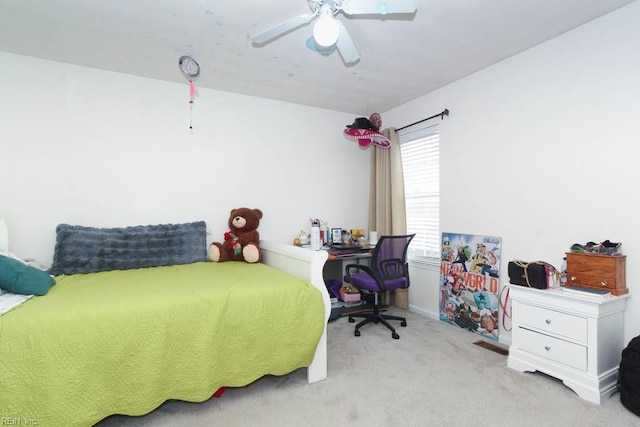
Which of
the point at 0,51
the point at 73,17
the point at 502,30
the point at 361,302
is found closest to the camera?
the point at 73,17

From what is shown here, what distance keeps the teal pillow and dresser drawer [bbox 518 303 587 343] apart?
3.06 metres

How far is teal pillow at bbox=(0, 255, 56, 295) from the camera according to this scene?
67.7 inches

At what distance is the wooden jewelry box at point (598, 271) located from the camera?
77.1 inches

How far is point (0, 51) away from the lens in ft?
8.21

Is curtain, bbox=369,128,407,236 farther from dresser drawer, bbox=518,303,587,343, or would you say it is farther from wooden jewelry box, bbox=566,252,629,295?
wooden jewelry box, bbox=566,252,629,295

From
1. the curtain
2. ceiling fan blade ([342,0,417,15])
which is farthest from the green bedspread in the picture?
the curtain

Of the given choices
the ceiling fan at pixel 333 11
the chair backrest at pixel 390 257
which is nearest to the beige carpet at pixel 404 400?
the chair backrest at pixel 390 257

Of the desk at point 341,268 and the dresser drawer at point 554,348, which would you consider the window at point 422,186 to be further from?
the dresser drawer at point 554,348

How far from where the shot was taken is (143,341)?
5.19 ft

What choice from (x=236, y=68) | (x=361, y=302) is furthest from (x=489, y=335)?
(x=236, y=68)

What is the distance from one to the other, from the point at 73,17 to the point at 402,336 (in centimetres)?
345

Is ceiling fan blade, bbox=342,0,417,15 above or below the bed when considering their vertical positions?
above

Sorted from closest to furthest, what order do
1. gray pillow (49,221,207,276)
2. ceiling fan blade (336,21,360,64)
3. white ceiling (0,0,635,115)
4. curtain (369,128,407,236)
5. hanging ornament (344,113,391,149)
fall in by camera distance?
1. ceiling fan blade (336,21,360,64)
2. white ceiling (0,0,635,115)
3. gray pillow (49,221,207,276)
4. hanging ornament (344,113,391,149)
5. curtain (369,128,407,236)

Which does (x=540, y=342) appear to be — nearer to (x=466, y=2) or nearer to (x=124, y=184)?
(x=466, y=2)
